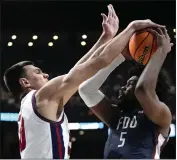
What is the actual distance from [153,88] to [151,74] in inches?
3.0

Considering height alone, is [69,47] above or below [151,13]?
below

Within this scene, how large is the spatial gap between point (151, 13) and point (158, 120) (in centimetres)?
435

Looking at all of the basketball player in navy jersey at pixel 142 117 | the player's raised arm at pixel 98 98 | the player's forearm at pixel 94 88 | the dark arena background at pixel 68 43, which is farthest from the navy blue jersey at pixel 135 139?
the dark arena background at pixel 68 43

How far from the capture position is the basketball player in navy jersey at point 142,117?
221 cm

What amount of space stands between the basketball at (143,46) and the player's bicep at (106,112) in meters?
0.32

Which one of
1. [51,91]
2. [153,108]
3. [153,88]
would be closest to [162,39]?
[153,88]

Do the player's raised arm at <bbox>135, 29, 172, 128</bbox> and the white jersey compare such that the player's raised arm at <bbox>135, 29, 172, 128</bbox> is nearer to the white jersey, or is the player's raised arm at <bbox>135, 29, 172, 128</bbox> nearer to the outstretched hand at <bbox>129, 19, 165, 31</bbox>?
the outstretched hand at <bbox>129, 19, 165, 31</bbox>

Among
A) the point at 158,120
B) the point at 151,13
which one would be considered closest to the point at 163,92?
the point at 158,120

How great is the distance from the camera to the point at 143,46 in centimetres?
238

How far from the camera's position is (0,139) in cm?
777

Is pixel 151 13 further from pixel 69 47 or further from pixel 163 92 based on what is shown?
pixel 163 92

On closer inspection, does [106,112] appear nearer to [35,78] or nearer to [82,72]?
[82,72]

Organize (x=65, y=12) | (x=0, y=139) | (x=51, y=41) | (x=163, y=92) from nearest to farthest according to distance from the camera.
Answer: (x=163, y=92) < (x=65, y=12) < (x=51, y=41) < (x=0, y=139)

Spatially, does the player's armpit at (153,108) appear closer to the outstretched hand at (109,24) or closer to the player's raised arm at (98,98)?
the player's raised arm at (98,98)
